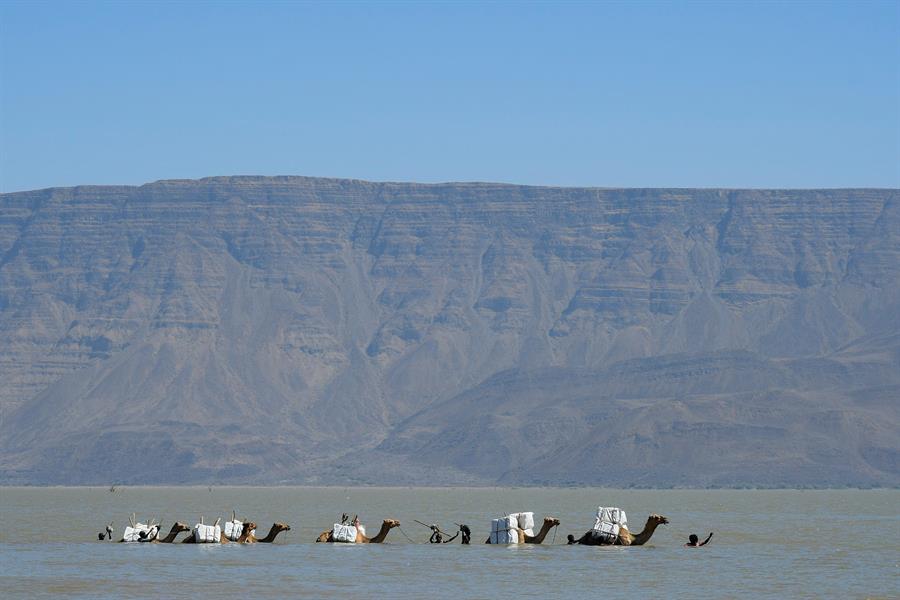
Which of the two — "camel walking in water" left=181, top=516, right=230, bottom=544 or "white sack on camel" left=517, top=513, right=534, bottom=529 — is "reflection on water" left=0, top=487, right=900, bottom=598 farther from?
"white sack on camel" left=517, top=513, right=534, bottom=529

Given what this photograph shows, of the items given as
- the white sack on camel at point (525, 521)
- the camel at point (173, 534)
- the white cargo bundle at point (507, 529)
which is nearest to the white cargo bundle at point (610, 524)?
the white sack on camel at point (525, 521)

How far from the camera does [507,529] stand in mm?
105625

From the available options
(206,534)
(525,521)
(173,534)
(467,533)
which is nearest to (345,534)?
(467,533)

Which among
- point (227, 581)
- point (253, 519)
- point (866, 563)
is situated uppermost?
A: point (253, 519)

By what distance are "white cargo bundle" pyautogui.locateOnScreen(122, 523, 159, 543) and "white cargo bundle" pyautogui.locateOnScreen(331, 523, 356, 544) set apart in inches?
416

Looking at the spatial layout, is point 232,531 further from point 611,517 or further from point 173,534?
point 611,517

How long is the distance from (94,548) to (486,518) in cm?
6157

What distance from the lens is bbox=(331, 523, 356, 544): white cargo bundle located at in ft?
352

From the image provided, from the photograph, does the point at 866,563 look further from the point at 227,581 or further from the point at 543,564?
the point at 227,581

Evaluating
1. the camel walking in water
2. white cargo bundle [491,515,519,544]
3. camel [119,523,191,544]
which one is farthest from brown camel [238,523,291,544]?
white cargo bundle [491,515,519,544]

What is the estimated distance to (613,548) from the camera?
104 metres

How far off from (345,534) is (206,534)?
8.70m

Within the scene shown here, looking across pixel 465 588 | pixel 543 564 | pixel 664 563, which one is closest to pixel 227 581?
pixel 465 588

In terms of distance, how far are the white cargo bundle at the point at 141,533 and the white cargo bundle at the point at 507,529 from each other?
65.9 ft
